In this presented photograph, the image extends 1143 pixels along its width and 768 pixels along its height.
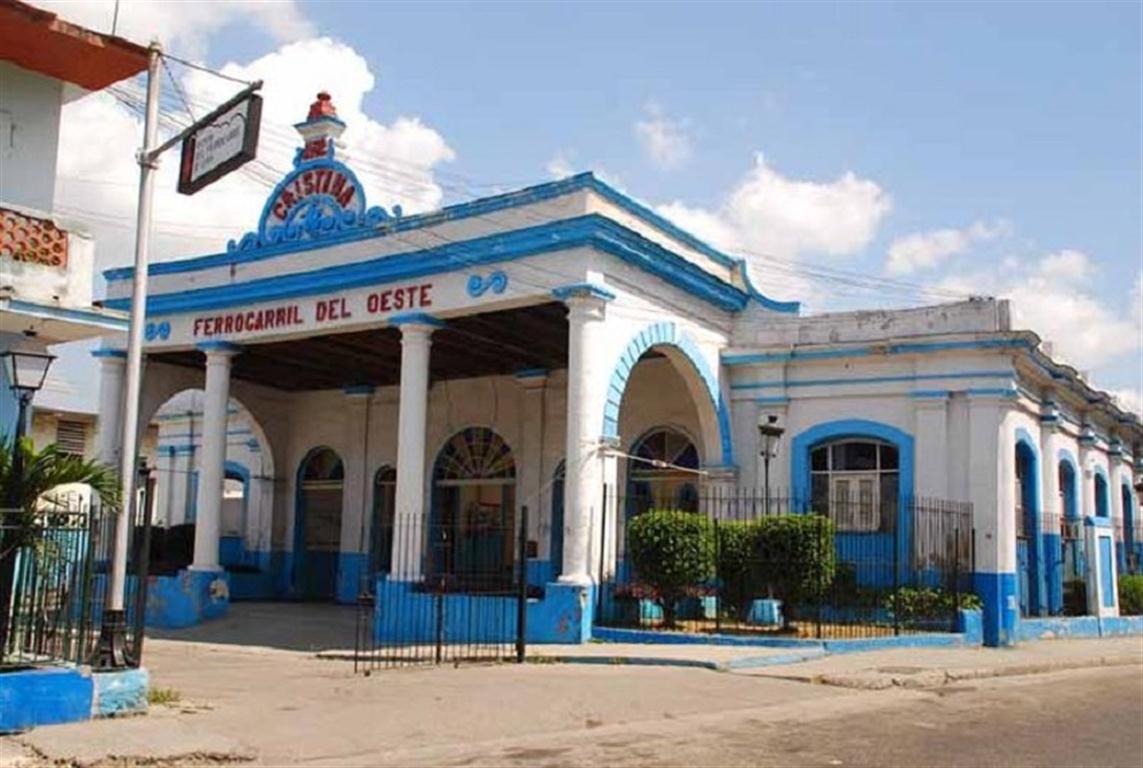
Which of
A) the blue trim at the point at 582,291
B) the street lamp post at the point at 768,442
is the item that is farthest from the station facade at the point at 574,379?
the street lamp post at the point at 768,442

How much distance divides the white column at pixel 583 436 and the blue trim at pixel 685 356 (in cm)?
38

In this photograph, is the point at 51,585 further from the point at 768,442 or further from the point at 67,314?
the point at 768,442

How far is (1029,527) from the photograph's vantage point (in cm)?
2181

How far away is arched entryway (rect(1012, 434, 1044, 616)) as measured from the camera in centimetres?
2144

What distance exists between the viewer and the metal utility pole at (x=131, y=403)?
10.4 metres

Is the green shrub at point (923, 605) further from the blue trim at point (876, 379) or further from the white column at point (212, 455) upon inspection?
the white column at point (212, 455)

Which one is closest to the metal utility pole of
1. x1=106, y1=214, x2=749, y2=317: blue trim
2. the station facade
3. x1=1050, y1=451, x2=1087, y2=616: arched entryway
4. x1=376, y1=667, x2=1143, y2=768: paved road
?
x1=376, y1=667, x2=1143, y2=768: paved road

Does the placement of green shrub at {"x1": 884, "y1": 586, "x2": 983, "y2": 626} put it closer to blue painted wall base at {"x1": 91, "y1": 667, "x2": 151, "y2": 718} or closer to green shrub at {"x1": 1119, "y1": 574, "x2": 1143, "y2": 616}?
green shrub at {"x1": 1119, "y1": 574, "x2": 1143, "y2": 616}

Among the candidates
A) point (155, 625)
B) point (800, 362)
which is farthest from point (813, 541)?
point (155, 625)

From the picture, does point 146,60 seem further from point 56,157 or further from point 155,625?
point 155,625

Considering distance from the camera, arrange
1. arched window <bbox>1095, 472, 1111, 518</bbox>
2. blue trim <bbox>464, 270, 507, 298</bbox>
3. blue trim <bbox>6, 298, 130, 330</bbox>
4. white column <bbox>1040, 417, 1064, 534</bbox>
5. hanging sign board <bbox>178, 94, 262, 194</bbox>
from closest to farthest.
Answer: hanging sign board <bbox>178, 94, 262, 194</bbox>
blue trim <bbox>6, 298, 130, 330</bbox>
blue trim <bbox>464, 270, 507, 298</bbox>
white column <bbox>1040, 417, 1064, 534</bbox>
arched window <bbox>1095, 472, 1111, 518</bbox>

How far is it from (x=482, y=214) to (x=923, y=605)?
9.24 metres

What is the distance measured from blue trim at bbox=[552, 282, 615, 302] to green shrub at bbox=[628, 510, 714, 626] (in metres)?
3.30

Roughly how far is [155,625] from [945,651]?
13804mm
